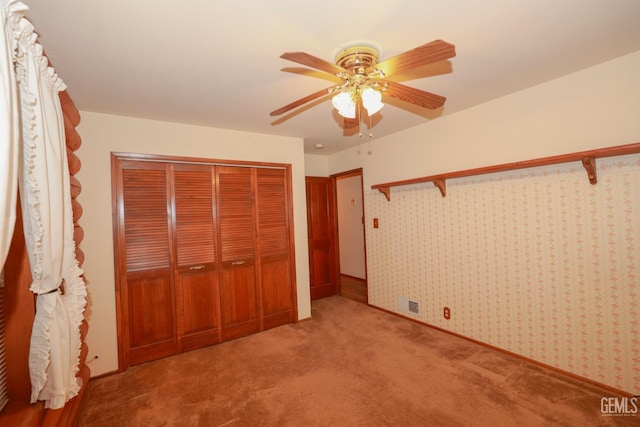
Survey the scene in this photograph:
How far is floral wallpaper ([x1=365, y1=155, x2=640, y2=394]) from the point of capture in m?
1.91

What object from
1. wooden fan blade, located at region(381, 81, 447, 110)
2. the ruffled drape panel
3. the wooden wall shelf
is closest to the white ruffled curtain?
the ruffled drape panel

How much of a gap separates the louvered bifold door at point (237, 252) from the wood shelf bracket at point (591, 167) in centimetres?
300

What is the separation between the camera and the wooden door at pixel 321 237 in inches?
172

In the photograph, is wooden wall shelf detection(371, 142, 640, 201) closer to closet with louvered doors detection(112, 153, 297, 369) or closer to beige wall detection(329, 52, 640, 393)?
beige wall detection(329, 52, 640, 393)

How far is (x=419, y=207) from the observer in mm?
3234

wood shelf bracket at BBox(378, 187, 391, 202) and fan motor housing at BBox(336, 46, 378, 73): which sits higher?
fan motor housing at BBox(336, 46, 378, 73)

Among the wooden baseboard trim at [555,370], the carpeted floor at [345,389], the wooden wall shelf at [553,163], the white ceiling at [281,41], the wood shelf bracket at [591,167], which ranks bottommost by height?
the carpeted floor at [345,389]

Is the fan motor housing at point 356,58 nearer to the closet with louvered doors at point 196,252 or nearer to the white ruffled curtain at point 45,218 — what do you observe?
the white ruffled curtain at point 45,218

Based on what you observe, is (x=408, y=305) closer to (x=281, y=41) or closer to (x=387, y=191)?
(x=387, y=191)

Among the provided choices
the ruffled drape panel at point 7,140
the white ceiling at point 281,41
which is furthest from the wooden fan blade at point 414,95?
the ruffled drape panel at point 7,140

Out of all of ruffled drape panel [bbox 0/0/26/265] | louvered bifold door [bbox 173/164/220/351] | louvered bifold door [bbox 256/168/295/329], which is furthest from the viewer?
louvered bifold door [bbox 256/168/295/329]

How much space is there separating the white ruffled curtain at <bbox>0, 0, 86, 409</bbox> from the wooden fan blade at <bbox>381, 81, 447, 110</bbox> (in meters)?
1.65

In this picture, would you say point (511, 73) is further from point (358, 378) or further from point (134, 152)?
point (134, 152)

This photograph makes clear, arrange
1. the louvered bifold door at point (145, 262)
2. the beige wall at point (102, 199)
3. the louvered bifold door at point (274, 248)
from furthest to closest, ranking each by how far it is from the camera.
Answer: the louvered bifold door at point (274, 248) < the louvered bifold door at point (145, 262) < the beige wall at point (102, 199)
